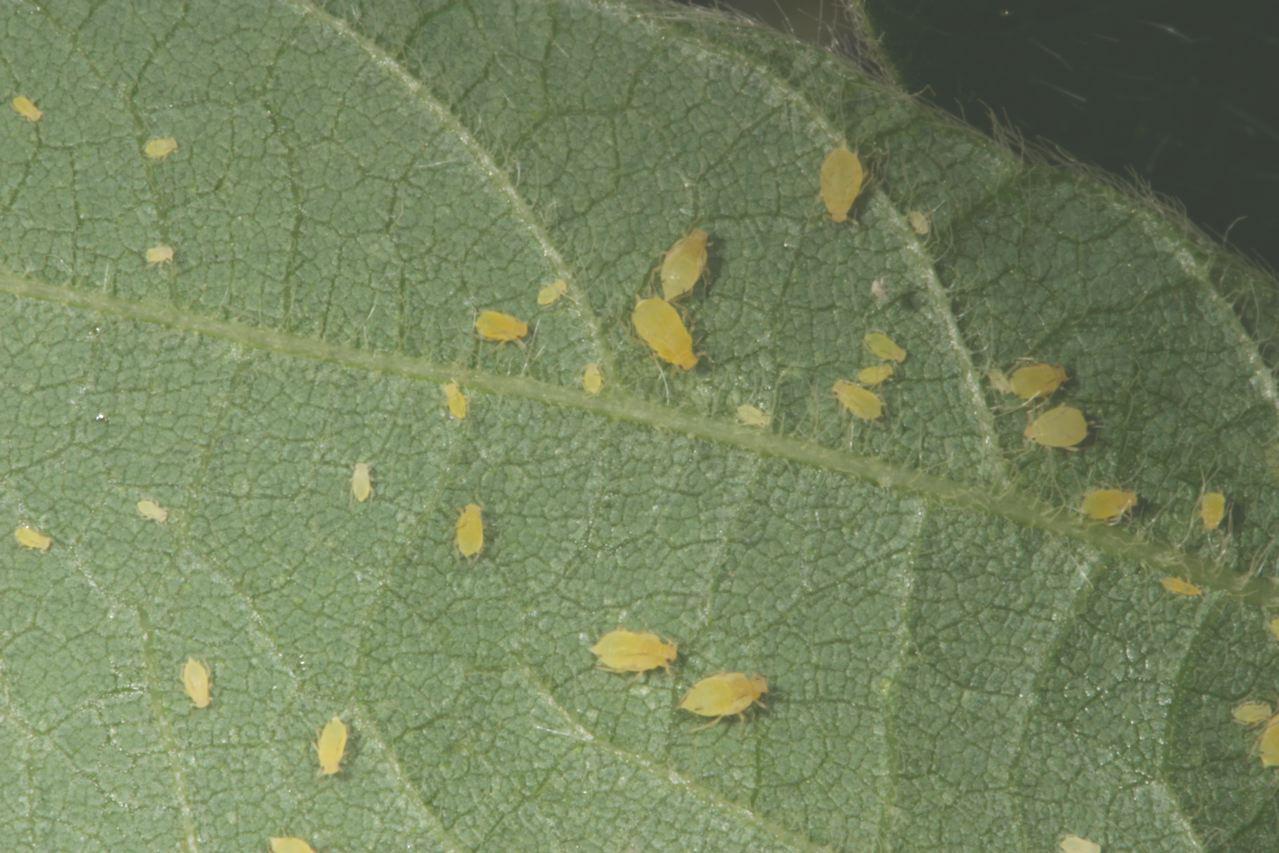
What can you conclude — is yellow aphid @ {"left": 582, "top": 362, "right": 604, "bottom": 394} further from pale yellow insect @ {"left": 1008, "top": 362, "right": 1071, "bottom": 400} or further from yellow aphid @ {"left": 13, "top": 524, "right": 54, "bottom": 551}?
yellow aphid @ {"left": 13, "top": 524, "right": 54, "bottom": 551}

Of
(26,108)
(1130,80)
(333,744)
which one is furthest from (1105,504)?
(26,108)

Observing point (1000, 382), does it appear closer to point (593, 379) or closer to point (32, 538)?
point (593, 379)

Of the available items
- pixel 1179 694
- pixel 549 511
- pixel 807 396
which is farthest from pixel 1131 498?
pixel 549 511

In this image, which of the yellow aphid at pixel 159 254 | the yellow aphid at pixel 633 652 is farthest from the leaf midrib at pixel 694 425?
the yellow aphid at pixel 633 652

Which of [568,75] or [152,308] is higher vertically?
[568,75]

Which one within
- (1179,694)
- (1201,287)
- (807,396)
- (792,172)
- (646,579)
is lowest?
(1179,694)

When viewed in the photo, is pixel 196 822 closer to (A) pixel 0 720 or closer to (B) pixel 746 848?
(A) pixel 0 720
